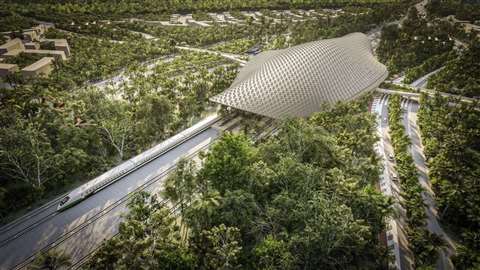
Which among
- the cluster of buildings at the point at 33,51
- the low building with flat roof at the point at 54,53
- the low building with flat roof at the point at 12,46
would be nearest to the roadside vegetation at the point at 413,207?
the cluster of buildings at the point at 33,51

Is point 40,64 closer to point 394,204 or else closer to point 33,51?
point 33,51

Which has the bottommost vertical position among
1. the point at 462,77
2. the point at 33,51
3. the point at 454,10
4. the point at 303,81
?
the point at 462,77

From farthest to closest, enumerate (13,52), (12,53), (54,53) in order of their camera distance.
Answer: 1. (13,52)
2. (12,53)
3. (54,53)

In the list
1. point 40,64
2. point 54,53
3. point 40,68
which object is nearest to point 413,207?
point 40,68

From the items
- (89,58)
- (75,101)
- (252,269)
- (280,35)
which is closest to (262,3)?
(280,35)

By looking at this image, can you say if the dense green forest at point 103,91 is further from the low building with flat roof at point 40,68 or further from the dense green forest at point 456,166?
the dense green forest at point 456,166

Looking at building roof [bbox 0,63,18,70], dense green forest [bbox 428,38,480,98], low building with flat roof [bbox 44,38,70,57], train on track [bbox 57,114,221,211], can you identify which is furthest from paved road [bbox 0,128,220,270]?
dense green forest [bbox 428,38,480,98]
